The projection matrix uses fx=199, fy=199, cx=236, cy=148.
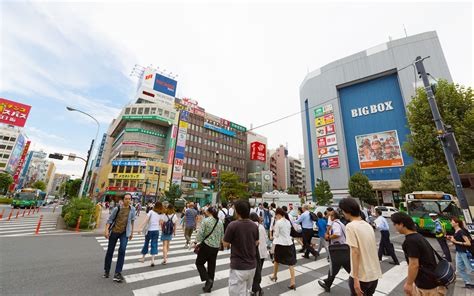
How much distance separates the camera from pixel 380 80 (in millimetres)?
42281

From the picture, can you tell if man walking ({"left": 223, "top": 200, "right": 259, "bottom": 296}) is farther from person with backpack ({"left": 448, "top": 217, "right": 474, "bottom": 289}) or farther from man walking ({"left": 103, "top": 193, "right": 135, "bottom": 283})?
person with backpack ({"left": 448, "top": 217, "right": 474, "bottom": 289})

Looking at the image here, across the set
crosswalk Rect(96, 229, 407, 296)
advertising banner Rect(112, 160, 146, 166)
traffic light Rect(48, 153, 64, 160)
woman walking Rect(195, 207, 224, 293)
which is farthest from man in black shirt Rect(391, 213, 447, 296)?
advertising banner Rect(112, 160, 146, 166)

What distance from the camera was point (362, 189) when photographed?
3388 centimetres

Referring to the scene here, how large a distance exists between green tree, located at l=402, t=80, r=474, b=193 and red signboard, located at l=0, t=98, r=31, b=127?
6906 cm

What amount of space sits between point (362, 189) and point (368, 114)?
1718 centimetres

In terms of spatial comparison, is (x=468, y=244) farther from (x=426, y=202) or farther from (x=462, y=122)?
(x=462, y=122)

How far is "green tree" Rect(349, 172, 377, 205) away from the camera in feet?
111

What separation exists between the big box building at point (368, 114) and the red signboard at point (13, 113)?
207 feet

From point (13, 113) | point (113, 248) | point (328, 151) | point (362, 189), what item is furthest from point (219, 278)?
point (13, 113)

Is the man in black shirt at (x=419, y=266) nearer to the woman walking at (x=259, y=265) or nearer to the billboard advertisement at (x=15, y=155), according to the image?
the woman walking at (x=259, y=265)

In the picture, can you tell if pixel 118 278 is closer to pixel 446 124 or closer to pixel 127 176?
pixel 446 124

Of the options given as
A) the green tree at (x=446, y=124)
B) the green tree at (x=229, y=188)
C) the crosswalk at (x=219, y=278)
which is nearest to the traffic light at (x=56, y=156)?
the crosswalk at (x=219, y=278)

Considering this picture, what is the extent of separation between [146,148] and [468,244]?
177 feet

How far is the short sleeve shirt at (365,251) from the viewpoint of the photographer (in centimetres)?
A: 277
